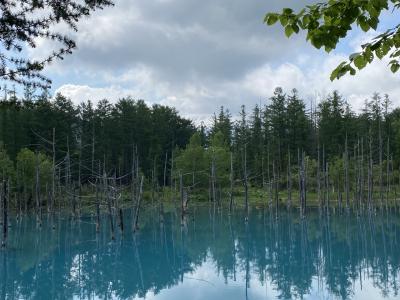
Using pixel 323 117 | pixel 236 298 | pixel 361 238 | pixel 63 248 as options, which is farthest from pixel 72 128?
pixel 236 298

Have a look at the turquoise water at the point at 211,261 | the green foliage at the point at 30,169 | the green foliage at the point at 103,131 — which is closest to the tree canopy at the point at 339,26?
the turquoise water at the point at 211,261

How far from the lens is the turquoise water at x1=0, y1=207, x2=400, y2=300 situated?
13.4 meters

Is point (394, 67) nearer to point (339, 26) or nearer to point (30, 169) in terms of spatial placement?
point (339, 26)

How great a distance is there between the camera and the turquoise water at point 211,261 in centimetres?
1344

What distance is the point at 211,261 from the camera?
18.5m

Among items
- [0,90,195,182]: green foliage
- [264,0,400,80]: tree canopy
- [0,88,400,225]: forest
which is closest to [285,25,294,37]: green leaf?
[264,0,400,80]: tree canopy

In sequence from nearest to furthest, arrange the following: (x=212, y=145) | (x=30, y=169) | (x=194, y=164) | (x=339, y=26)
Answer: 1. (x=339, y=26)
2. (x=30, y=169)
3. (x=194, y=164)
4. (x=212, y=145)

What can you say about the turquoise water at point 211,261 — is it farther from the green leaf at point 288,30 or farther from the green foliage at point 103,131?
the green foliage at point 103,131

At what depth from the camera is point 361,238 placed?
22.4 m

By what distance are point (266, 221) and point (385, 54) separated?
28.4 m

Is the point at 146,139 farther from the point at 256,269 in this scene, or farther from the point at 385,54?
the point at 385,54

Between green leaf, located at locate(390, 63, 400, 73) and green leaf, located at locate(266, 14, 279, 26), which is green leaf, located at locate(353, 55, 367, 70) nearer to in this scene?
green leaf, located at locate(390, 63, 400, 73)

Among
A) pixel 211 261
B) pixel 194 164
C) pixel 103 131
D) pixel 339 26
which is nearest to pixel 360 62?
pixel 339 26

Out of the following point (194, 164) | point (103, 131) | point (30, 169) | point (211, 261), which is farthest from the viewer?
point (103, 131)
